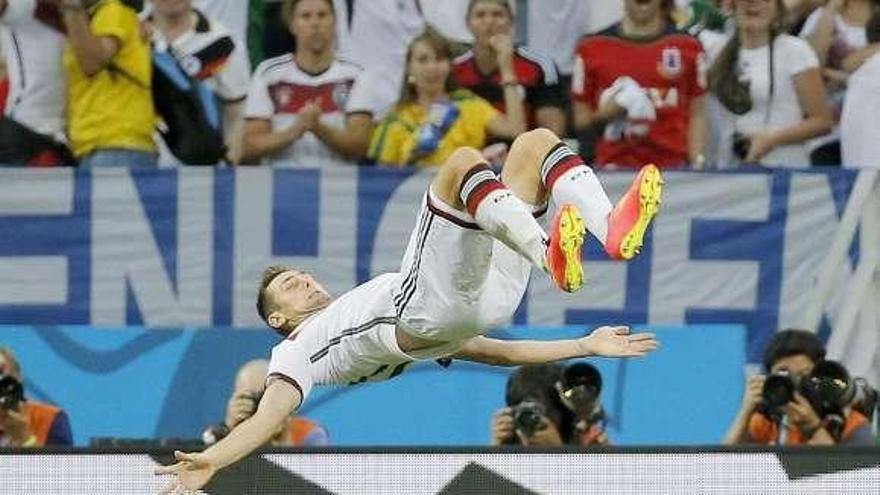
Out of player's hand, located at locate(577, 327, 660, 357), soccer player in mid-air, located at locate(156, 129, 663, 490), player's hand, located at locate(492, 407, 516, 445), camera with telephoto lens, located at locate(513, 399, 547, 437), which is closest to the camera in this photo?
soccer player in mid-air, located at locate(156, 129, 663, 490)

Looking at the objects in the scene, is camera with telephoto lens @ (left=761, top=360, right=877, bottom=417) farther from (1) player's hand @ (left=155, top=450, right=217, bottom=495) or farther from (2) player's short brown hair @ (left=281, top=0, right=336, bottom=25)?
(2) player's short brown hair @ (left=281, top=0, right=336, bottom=25)

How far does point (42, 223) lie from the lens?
13.6 metres

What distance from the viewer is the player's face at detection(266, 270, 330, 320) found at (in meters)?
11.2

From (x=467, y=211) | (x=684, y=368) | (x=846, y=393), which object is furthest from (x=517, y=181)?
(x=684, y=368)

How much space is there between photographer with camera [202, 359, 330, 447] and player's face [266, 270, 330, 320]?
0.89 meters

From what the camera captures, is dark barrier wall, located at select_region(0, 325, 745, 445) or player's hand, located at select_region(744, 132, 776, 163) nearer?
dark barrier wall, located at select_region(0, 325, 745, 445)

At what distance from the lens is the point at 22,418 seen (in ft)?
40.4

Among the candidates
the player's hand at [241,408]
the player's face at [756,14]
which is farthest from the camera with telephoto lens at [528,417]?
the player's face at [756,14]

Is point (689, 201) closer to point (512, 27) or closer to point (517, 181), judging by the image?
point (512, 27)

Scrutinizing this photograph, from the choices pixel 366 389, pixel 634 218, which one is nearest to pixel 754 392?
pixel 366 389

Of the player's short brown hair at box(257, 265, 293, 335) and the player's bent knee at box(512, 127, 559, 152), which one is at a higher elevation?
the player's bent knee at box(512, 127, 559, 152)

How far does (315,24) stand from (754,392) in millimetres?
3021

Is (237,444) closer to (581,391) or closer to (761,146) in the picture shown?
(581,391)

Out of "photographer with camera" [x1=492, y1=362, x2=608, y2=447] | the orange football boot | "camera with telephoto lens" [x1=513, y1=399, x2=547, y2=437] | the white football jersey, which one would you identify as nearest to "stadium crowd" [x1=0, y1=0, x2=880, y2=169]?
"photographer with camera" [x1=492, y1=362, x2=608, y2=447]
